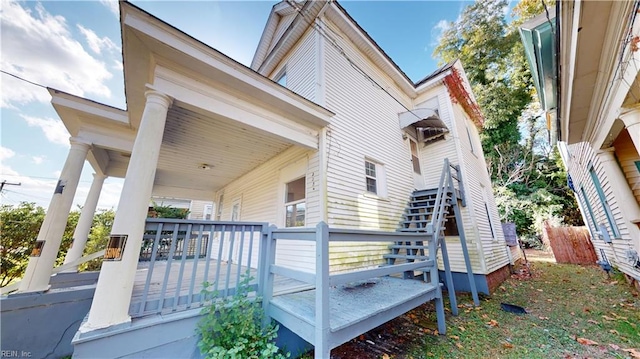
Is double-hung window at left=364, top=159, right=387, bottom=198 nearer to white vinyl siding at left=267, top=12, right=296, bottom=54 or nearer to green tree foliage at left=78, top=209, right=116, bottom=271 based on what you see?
white vinyl siding at left=267, top=12, right=296, bottom=54

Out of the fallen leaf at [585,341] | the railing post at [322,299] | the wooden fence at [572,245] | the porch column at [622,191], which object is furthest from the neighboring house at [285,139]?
the wooden fence at [572,245]

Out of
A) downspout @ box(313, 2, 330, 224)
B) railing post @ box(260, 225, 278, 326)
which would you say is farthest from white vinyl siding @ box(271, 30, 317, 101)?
railing post @ box(260, 225, 278, 326)

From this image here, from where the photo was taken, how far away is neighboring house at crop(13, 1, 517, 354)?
2.75 metres

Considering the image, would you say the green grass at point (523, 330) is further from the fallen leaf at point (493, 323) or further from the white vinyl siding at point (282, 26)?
the white vinyl siding at point (282, 26)

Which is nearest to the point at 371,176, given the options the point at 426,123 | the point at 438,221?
the point at 438,221

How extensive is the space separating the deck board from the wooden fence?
479 inches

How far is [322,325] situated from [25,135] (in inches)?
346

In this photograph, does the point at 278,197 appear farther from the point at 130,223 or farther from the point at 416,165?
the point at 416,165

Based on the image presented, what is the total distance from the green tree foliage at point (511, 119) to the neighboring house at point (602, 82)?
11682 millimetres

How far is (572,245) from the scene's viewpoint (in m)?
10.3

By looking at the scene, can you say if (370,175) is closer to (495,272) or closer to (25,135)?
(495,272)

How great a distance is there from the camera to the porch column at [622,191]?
381cm

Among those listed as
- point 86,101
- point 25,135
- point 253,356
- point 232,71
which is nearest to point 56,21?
point 86,101

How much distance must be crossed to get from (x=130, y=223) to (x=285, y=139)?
2.67m
